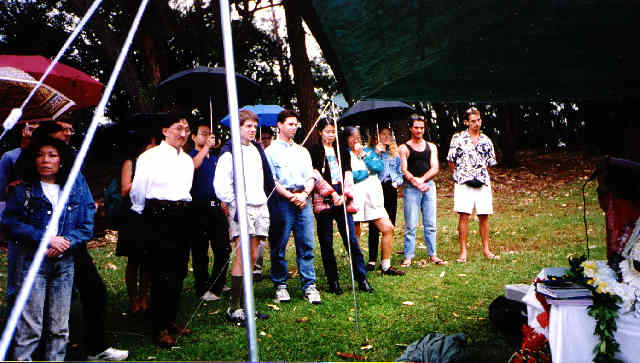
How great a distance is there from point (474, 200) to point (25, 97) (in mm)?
5950

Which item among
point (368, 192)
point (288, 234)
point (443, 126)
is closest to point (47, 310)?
point (288, 234)

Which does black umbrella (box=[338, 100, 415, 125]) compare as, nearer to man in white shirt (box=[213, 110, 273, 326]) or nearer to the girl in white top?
the girl in white top

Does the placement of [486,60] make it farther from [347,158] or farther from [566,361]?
[347,158]

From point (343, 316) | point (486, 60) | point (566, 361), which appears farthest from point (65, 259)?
point (566, 361)

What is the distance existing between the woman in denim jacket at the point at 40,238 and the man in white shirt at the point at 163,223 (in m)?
0.72

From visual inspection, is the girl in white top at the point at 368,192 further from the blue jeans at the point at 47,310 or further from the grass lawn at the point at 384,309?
the blue jeans at the point at 47,310

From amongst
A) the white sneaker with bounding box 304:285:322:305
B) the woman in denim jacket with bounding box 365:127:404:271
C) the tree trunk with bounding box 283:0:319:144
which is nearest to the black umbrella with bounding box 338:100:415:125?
the woman in denim jacket with bounding box 365:127:404:271

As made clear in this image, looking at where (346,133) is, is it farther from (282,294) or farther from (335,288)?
(282,294)

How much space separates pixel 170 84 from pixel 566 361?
19.7 ft

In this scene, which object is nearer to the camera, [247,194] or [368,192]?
[247,194]

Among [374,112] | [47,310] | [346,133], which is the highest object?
[374,112]

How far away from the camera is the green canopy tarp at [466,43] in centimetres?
268

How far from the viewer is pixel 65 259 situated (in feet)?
11.9

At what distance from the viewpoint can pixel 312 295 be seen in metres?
5.62
